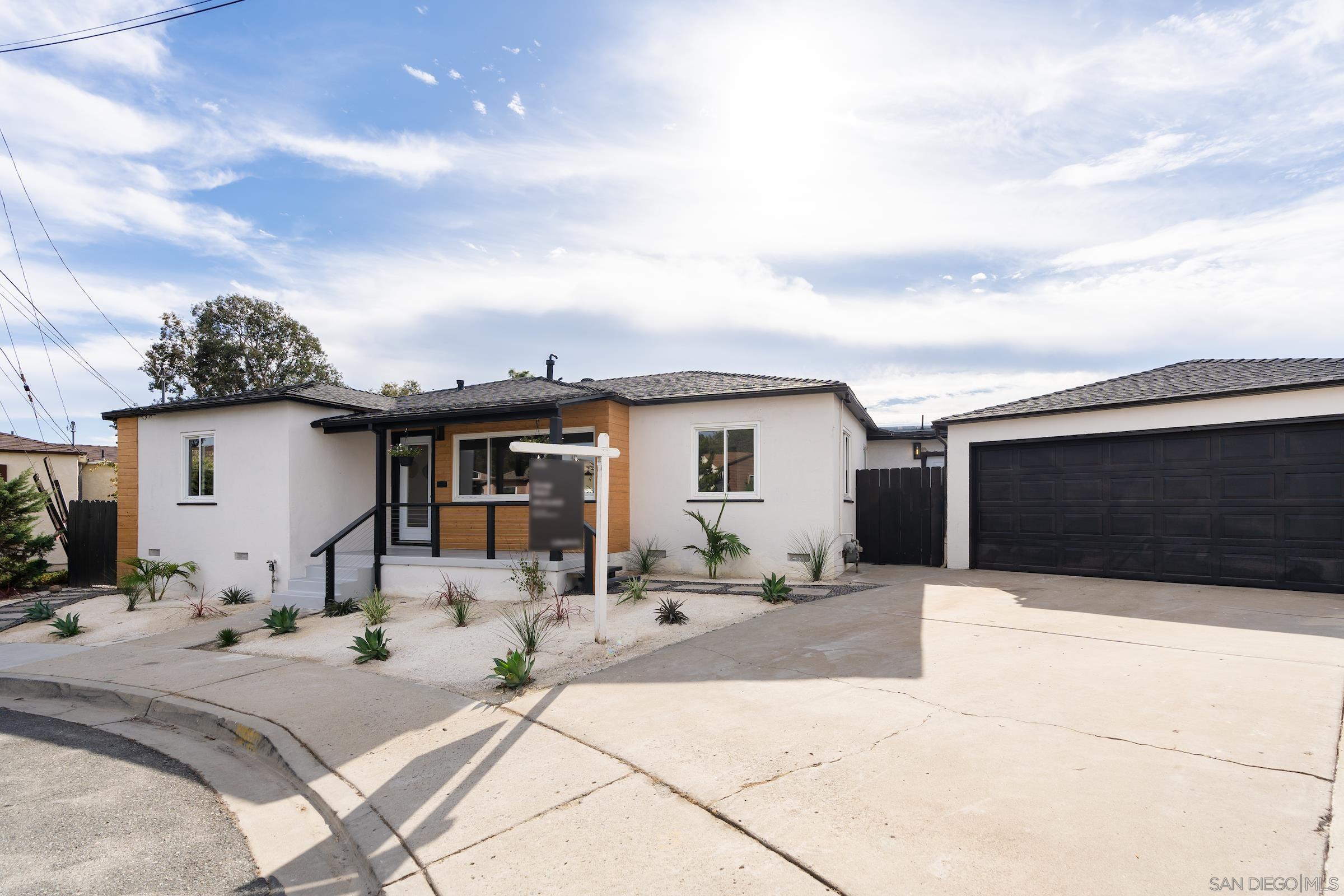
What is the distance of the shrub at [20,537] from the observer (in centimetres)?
1510

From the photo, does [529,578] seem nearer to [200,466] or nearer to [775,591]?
[775,591]

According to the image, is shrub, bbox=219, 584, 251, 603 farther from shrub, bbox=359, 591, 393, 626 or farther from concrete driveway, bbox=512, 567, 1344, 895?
concrete driveway, bbox=512, 567, 1344, 895

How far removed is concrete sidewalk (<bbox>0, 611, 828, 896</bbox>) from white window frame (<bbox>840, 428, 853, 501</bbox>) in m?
8.62

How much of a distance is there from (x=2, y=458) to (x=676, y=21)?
85.9 ft

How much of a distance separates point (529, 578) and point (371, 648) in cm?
290

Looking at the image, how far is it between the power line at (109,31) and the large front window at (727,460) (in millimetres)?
9812

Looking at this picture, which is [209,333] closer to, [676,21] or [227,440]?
[227,440]

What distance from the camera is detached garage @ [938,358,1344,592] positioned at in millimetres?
9266

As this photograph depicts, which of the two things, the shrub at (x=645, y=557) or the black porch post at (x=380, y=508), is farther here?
the shrub at (x=645, y=557)

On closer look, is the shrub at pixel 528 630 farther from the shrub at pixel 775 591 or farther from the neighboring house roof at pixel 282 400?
the neighboring house roof at pixel 282 400

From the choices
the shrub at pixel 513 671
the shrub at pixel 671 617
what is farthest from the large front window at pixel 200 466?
the shrub at pixel 513 671

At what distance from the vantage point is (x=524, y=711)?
5344 mm

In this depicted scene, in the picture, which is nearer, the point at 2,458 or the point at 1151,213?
the point at 1151,213

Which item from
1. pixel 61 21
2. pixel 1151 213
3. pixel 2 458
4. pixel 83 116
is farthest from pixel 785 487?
pixel 2 458
